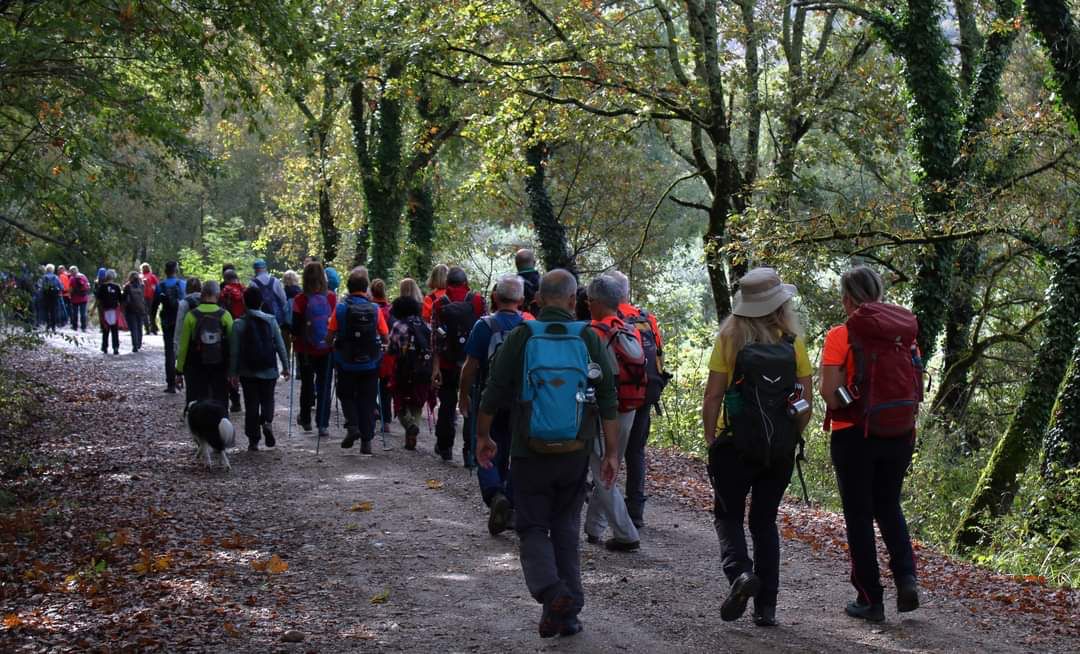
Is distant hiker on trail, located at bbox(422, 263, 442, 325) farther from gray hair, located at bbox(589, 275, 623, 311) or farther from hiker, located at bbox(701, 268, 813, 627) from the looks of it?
hiker, located at bbox(701, 268, 813, 627)

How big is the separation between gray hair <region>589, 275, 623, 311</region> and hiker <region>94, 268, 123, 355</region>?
1615cm

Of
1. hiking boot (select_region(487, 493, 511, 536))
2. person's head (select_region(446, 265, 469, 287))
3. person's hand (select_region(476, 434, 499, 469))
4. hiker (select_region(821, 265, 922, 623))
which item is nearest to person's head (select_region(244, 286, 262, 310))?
person's head (select_region(446, 265, 469, 287))

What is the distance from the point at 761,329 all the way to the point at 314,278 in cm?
766

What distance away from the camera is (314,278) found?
1254 centimetres

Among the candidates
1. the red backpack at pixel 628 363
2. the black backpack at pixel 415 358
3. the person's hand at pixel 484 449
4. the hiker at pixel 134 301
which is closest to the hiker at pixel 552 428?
the person's hand at pixel 484 449

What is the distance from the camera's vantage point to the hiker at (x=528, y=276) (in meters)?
11.2

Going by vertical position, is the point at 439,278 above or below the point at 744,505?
above

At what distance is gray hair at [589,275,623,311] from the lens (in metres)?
7.46

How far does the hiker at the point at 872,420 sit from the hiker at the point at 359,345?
21.3 feet

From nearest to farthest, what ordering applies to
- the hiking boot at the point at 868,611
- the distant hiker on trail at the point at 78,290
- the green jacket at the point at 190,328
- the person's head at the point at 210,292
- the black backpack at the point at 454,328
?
the hiking boot at the point at 868,611 < the black backpack at the point at 454,328 < the green jacket at the point at 190,328 < the person's head at the point at 210,292 < the distant hiker on trail at the point at 78,290

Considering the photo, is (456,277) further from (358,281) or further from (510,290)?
(510,290)

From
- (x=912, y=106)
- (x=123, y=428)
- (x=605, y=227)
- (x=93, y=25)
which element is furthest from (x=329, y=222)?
(x=93, y=25)

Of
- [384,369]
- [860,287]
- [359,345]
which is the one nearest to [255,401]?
[384,369]

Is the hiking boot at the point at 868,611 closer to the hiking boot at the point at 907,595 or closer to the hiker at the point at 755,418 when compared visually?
the hiking boot at the point at 907,595
